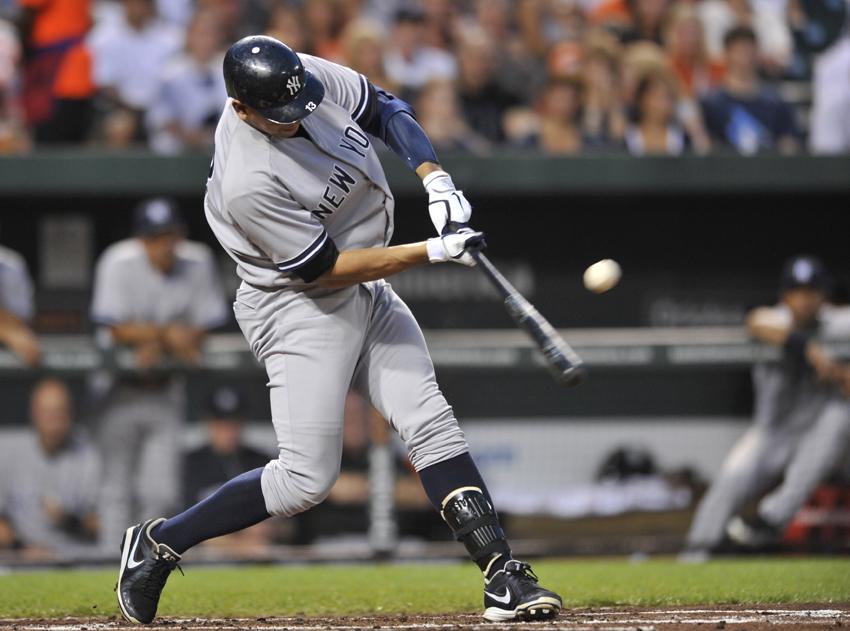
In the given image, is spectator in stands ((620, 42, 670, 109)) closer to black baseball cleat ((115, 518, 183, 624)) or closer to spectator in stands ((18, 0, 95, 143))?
spectator in stands ((18, 0, 95, 143))

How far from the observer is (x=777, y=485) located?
6762mm

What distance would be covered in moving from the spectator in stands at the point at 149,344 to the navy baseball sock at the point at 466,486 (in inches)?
116

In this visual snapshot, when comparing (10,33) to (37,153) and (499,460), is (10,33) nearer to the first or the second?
(37,153)

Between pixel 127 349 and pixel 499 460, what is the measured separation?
6.29 ft

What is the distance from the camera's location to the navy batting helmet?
350 centimetres

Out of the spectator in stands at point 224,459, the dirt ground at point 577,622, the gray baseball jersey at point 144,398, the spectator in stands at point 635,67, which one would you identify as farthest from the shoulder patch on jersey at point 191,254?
the dirt ground at point 577,622

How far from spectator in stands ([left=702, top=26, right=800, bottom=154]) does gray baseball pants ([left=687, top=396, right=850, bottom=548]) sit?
1.87m

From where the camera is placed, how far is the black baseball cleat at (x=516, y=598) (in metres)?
3.53

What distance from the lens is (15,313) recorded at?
674 cm

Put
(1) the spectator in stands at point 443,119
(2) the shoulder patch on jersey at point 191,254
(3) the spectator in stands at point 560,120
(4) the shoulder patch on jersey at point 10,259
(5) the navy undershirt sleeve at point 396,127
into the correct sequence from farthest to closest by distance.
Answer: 1. (3) the spectator in stands at point 560,120
2. (1) the spectator in stands at point 443,119
3. (2) the shoulder patch on jersey at point 191,254
4. (4) the shoulder patch on jersey at point 10,259
5. (5) the navy undershirt sleeve at point 396,127

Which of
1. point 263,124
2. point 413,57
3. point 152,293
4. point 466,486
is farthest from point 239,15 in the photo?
point 466,486

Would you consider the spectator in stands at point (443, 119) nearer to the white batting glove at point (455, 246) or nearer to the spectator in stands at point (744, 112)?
the spectator in stands at point (744, 112)

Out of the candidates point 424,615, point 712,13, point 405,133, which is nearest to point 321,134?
point 405,133

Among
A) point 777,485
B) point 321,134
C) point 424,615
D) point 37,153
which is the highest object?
point 321,134
